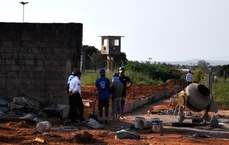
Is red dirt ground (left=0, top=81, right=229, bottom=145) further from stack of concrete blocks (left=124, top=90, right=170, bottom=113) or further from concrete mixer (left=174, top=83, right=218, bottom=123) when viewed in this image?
stack of concrete blocks (left=124, top=90, right=170, bottom=113)

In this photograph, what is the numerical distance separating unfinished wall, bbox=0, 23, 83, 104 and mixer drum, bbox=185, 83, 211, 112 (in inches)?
162

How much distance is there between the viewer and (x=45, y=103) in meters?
17.8

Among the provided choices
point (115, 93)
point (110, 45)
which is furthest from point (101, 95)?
point (110, 45)

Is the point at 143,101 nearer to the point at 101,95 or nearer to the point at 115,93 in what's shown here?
the point at 115,93

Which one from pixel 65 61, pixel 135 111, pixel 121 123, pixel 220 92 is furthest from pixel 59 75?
pixel 220 92

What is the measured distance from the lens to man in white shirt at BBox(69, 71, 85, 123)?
15418 millimetres

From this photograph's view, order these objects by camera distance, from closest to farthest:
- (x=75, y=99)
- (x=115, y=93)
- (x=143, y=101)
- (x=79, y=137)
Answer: (x=79, y=137) → (x=75, y=99) → (x=115, y=93) → (x=143, y=101)

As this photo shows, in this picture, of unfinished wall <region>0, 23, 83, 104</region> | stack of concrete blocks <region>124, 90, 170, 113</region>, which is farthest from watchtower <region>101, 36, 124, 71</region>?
unfinished wall <region>0, 23, 83, 104</region>

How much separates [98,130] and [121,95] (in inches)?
97.2

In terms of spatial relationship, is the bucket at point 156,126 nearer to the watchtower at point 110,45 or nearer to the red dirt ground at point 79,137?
the red dirt ground at point 79,137

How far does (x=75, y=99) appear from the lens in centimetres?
1561

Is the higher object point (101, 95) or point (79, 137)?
point (101, 95)

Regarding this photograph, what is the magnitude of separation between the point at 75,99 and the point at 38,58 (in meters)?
2.79

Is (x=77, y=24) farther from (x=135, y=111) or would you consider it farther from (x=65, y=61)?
(x=135, y=111)
